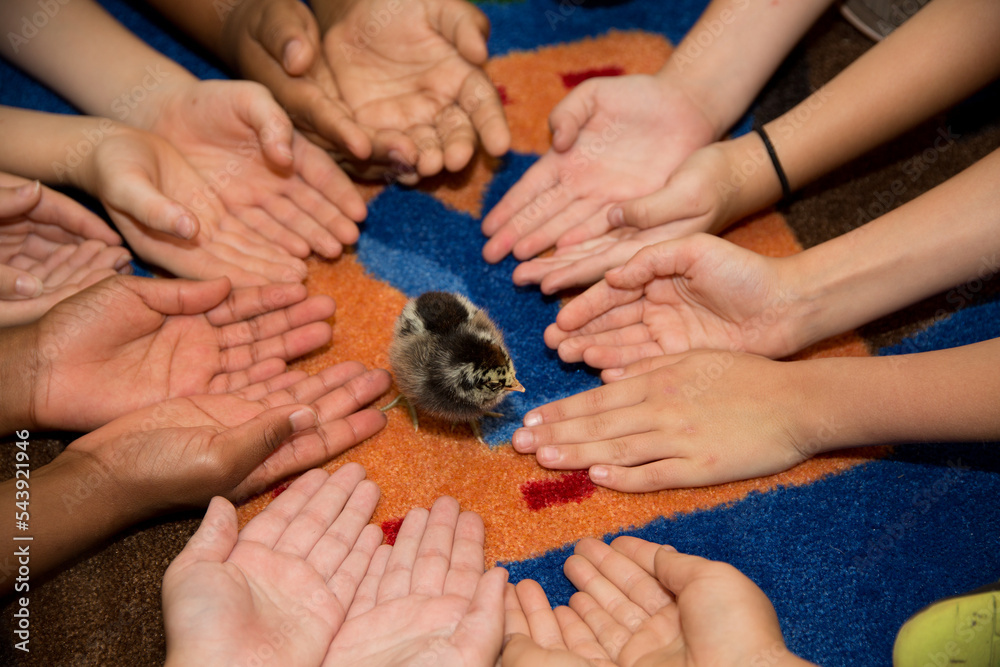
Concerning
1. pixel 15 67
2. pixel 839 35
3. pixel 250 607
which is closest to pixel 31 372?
pixel 250 607

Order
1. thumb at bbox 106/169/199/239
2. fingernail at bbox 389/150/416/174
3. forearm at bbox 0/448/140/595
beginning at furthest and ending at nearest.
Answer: fingernail at bbox 389/150/416/174 → thumb at bbox 106/169/199/239 → forearm at bbox 0/448/140/595

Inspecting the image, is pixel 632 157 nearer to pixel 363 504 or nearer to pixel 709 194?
pixel 709 194

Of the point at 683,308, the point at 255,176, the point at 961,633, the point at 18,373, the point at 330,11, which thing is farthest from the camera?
the point at 330,11

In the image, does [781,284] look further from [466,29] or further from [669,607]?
[466,29]

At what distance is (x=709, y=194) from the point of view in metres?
1.77

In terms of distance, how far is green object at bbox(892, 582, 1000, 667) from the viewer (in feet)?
3.69

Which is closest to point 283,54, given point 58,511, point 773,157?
point 58,511

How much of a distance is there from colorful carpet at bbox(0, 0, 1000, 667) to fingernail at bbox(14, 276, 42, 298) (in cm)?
38

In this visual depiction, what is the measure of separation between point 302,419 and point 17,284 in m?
0.83

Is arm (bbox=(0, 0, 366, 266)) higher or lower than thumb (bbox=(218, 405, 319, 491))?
higher

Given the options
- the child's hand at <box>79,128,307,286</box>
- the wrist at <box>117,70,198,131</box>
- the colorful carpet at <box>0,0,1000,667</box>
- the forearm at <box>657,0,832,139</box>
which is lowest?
the colorful carpet at <box>0,0,1000,667</box>

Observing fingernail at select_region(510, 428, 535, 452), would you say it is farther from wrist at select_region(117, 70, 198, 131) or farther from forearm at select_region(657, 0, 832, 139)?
wrist at select_region(117, 70, 198, 131)

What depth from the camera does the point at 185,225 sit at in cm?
159

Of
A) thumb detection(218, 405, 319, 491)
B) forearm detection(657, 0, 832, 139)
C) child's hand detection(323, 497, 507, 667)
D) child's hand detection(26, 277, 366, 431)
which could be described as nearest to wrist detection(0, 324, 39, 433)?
child's hand detection(26, 277, 366, 431)
